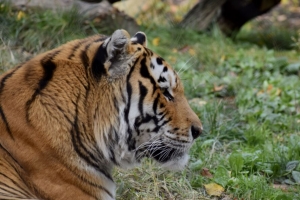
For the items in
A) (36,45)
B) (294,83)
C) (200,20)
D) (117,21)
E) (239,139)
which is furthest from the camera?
(200,20)

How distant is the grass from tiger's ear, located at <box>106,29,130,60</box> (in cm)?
70

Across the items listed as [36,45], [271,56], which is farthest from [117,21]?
[271,56]

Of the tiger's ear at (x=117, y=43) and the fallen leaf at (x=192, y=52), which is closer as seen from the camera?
the tiger's ear at (x=117, y=43)

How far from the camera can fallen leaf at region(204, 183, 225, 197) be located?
4.13 m

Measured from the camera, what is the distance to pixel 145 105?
3.15 meters

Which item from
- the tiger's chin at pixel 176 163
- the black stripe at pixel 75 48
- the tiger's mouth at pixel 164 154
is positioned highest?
the black stripe at pixel 75 48

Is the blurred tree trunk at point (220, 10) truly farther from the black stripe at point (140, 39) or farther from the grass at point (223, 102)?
the black stripe at point (140, 39)

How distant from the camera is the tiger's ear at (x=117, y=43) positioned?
9.70 feet

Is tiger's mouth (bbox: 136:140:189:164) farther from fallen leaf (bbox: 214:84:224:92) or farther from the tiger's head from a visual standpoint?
fallen leaf (bbox: 214:84:224:92)

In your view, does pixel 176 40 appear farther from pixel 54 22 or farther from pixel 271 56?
pixel 54 22

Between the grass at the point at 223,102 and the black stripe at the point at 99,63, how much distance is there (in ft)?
2.38

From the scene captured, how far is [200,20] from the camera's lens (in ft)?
28.3

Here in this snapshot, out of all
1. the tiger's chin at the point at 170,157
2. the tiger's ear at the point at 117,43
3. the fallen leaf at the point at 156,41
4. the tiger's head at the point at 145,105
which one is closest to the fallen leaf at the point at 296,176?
the tiger's chin at the point at 170,157

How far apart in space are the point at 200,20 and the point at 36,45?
3.12m
